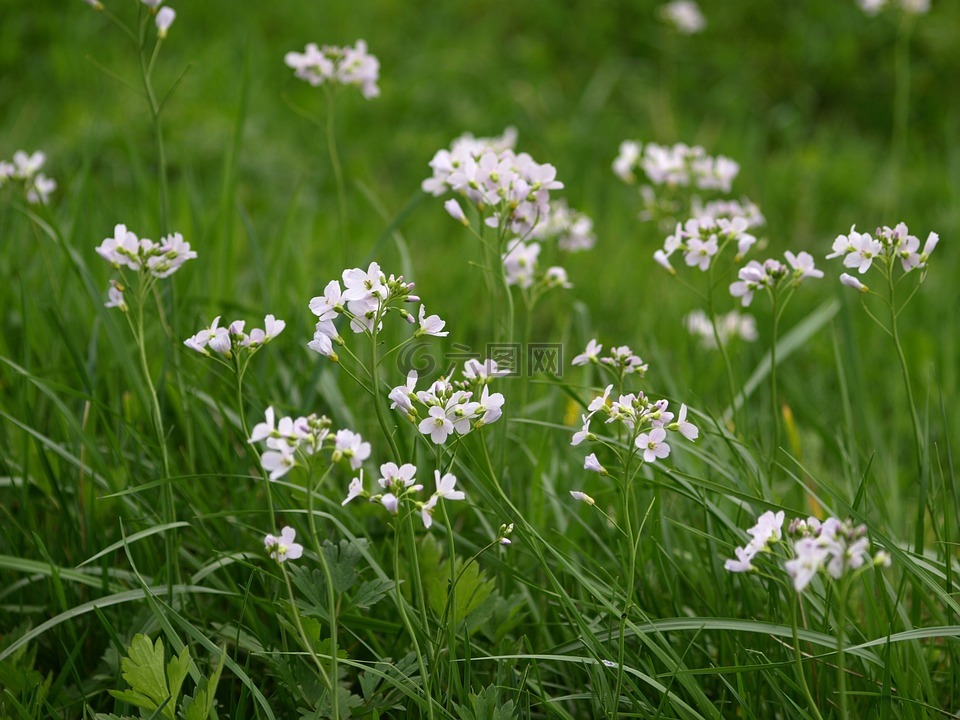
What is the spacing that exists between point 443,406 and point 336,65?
1383mm

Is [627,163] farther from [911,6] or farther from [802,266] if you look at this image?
[911,6]

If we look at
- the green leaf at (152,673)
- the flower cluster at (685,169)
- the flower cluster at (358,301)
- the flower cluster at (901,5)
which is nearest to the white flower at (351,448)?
the flower cluster at (358,301)

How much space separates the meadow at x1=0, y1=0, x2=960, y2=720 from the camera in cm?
154

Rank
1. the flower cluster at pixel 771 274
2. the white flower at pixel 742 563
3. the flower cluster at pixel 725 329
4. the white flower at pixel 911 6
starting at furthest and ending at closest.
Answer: the white flower at pixel 911 6
the flower cluster at pixel 725 329
the flower cluster at pixel 771 274
the white flower at pixel 742 563

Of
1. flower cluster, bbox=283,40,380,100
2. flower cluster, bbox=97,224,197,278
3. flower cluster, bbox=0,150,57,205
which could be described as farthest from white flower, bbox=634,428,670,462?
flower cluster, bbox=0,150,57,205

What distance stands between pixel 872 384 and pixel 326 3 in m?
4.01

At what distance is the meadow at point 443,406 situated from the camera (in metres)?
1.54

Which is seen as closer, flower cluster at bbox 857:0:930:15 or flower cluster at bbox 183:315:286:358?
flower cluster at bbox 183:315:286:358

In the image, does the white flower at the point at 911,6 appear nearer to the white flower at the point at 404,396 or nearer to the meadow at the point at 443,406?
the meadow at the point at 443,406

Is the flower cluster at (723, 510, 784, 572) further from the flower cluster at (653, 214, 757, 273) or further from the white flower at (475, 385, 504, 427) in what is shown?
the flower cluster at (653, 214, 757, 273)

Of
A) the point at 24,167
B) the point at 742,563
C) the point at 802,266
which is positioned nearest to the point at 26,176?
the point at 24,167

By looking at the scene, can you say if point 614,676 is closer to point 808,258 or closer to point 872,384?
point 808,258

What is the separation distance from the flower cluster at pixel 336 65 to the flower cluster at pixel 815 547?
1.64 metres

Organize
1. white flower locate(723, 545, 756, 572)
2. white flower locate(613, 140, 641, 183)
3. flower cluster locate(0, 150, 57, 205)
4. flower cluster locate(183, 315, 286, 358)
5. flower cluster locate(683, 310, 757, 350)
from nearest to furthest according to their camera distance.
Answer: white flower locate(723, 545, 756, 572) < flower cluster locate(183, 315, 286, 358) < flower cluster locate(0, 150, 57, 205) < white flower locate(613, 140, 641, 183) < flower cluster locate(683, 310, 757, 350)
